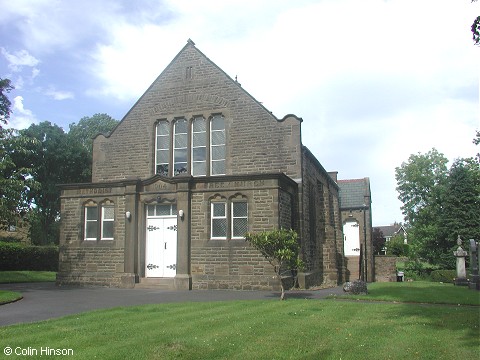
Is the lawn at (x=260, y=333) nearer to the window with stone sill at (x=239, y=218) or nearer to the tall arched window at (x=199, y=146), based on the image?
the window with stone sill at (x=239, y=218)

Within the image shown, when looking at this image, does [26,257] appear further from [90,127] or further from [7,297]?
[90,127]

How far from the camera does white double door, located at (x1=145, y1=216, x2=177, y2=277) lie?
2005 centimetres

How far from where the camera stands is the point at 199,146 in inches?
889

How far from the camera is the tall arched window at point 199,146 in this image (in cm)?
2233

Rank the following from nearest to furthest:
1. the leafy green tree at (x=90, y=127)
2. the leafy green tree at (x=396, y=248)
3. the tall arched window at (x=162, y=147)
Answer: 1. the tall arched window at (x=162, y=147)
2. the leafy green tree at (x=90, y=127)
3. the leafy green tree at (x=396, y=248)

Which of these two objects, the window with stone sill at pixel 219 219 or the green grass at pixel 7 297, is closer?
the green grass at pixel 7 297

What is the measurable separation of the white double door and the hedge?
17.5 metres

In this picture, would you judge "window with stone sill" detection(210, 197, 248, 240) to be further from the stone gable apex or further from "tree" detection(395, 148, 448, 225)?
"tree" detection(395, 148, 448, 225)

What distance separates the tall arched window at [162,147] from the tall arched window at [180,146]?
1.35 feet

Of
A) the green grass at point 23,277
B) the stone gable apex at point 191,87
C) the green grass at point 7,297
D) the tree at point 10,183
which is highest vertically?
the stone gable apex at point 191,87

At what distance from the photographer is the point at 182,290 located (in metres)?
18.2

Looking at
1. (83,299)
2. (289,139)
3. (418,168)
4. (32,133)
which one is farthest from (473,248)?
(32,133)

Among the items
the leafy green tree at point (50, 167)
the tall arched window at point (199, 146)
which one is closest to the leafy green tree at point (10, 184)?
the tall arched window at point (199, 146)

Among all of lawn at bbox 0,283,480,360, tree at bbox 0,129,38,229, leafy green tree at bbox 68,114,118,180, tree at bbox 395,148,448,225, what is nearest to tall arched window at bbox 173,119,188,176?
tree at bbox 0,129,38,229
